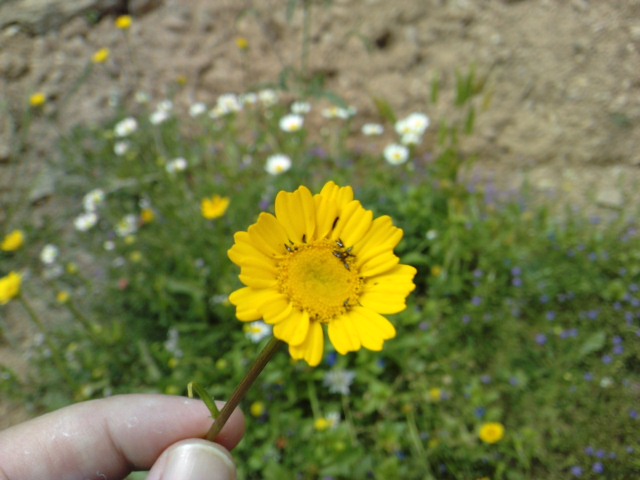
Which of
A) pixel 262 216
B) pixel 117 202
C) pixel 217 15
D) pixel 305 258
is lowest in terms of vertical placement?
pixel 117 202

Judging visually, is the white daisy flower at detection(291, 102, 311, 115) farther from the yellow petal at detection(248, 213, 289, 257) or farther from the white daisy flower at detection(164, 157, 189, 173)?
the yellow petal at detection(248, 213, 289, 257)

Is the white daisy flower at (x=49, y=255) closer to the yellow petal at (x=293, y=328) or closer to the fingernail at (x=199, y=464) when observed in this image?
the fingernail at (x=199, y=464)

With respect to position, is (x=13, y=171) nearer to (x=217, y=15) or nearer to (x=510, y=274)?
(x=217, y=15)

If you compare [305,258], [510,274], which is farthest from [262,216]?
[510,274]

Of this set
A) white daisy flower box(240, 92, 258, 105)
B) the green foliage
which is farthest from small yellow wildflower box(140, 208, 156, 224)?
white daisy flower box(240, 92, 258, 105)

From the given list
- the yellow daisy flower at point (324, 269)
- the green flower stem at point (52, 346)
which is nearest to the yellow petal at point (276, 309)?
the yellow daisy flower at point (324, 269)
